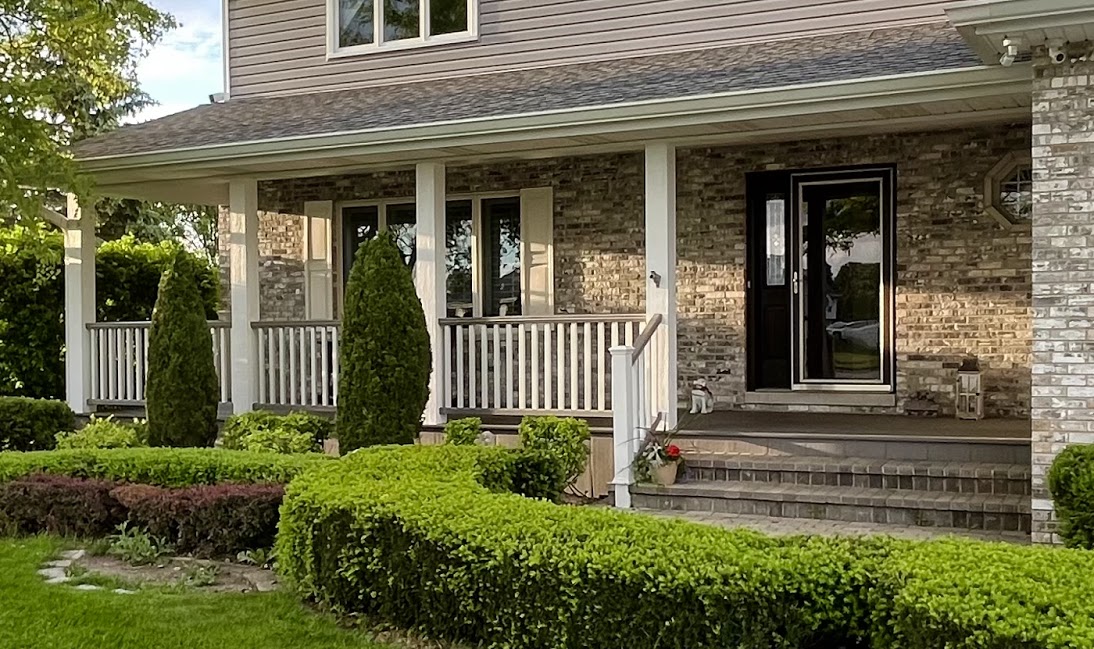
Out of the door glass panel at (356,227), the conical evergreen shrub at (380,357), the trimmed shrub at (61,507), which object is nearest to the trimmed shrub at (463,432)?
the conical evergreen shrub at (380,357)

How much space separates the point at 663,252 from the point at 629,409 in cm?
137

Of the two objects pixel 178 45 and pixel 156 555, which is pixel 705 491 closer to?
pixel 156 555

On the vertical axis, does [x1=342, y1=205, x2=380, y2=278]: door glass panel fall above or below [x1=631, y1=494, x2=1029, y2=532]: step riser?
above

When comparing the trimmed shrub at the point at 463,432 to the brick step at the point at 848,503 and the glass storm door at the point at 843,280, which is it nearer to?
the brick step at the point at 848,503

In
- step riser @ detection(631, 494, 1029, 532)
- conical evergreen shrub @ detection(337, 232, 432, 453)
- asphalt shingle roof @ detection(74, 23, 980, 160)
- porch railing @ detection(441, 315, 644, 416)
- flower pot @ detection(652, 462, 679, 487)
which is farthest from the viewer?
porch railing @ detection(441, 315, 644, 416)

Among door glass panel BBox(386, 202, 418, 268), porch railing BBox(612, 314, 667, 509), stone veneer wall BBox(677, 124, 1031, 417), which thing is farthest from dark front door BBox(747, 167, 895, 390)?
door glass panel BBox(386, 202, 418, 268)

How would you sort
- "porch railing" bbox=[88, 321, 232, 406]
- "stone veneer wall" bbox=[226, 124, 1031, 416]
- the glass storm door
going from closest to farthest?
"stone veneer wall" bbox=[226, 124, 1031, 416] < the glass storm door < "porch railing" bbox=[88, 321, 232, 406]

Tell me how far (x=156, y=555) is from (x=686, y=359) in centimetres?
549

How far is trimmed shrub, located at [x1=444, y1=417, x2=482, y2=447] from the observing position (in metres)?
9.16

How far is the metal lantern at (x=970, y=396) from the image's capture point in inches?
372

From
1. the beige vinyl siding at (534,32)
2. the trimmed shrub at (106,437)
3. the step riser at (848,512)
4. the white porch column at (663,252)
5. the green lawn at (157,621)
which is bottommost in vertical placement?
the green lawn at (157,621)

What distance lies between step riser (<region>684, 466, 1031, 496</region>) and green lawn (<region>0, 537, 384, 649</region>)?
366cm

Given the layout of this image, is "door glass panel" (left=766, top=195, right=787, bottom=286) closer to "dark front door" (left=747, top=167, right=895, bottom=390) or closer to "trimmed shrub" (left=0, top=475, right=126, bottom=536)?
"dark front door" (left=747, top=167, right=895, bottom=390)

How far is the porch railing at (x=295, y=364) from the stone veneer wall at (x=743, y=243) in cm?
161
